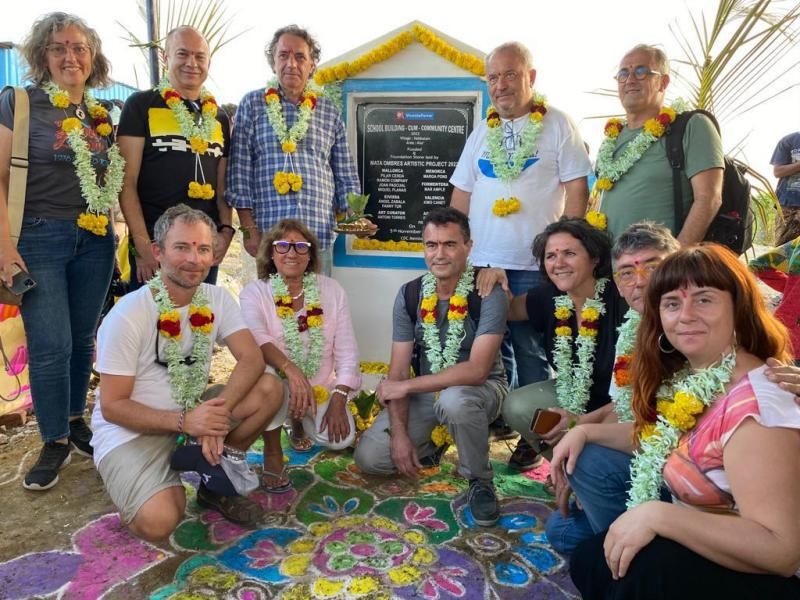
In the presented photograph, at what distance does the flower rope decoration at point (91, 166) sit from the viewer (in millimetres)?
3322

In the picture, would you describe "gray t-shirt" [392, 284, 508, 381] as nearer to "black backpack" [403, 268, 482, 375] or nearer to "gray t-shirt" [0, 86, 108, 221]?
"black backpack" [403, 268, 482, 375]

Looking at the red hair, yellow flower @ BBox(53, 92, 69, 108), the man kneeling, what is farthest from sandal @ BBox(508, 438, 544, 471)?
yellow flower @ BBox(53, 92, 69, 108)

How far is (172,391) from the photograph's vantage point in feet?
9.84

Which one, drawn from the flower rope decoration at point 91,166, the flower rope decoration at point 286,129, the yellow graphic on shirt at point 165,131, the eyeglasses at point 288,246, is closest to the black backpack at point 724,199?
the eyeglasses at point 288,246

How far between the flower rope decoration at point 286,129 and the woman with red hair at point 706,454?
2580 mm

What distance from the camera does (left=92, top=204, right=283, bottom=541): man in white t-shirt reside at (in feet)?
9.06

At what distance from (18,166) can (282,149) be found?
4.88 feet

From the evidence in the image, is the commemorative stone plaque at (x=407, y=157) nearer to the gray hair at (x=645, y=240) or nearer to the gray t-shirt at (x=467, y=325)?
the gray t-shirt at (x=467, y=325)

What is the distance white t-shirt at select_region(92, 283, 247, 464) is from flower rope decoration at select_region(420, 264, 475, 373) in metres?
1.12

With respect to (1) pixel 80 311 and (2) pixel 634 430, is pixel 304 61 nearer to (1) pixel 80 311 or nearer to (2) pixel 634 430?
(1) pixel 80 311

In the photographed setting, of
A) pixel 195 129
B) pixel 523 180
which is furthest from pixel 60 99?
pixel 523 180

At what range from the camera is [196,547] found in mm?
2844

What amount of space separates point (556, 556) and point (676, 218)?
1835 millimetres

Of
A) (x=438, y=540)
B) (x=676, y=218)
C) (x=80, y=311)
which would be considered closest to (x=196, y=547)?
(x=438, y=540)
